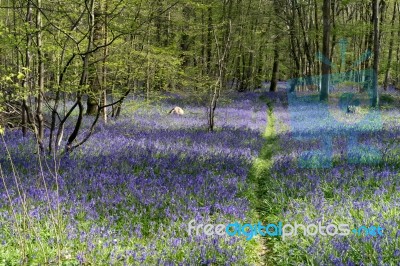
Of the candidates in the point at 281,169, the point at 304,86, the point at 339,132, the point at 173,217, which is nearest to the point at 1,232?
the point at 173,217

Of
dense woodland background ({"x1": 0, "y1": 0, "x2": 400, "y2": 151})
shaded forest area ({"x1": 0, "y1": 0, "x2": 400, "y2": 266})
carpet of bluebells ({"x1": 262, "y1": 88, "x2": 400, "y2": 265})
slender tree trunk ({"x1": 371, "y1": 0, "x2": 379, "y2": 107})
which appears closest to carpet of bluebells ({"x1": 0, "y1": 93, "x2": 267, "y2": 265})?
shaded forest area ({"x1": 0, "y1": 0, "x2": 400, "y2": 266})

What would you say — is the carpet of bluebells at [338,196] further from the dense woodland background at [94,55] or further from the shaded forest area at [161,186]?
the dense woodland background at [94,55]

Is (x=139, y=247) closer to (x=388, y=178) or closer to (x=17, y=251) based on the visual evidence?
(x=17, y=251)

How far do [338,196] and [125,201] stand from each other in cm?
334

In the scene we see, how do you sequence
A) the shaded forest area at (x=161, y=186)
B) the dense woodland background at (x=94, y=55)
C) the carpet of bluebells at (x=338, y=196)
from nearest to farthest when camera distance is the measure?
1. the carpet of bluebells at (x=338, y=196)
2. the shaded forest area at (x=161, y=186)
3. the dense woodland background at (x=94, y=55)

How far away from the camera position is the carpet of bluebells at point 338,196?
4.37m

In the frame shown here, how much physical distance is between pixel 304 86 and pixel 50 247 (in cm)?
3535

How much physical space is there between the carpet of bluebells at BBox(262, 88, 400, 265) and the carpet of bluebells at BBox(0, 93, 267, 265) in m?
0.59

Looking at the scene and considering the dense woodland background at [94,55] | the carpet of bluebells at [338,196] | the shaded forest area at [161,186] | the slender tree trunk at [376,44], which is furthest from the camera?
the slender tree trunk at [376,44]

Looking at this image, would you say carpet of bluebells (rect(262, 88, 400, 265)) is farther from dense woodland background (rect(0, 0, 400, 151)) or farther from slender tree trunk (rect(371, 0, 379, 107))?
slender tree trunk (rect(371, 0, 379, 107))

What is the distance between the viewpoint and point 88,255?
4.38 m

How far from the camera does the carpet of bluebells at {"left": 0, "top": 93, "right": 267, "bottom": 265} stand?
14.7 ft

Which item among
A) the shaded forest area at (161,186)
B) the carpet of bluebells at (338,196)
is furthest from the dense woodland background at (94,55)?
the carpet of bluebells at (338,196)

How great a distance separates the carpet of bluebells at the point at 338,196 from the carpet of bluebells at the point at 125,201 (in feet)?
1.95
